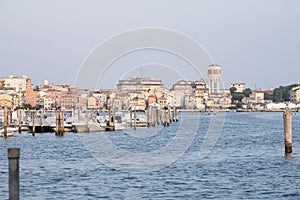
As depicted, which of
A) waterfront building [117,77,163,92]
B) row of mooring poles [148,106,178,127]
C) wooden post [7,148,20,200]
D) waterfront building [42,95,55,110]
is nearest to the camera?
wooden post [7,148,20,200]

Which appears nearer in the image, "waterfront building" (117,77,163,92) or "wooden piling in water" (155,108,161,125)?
"wooden piling in water" (155,108,161,125)

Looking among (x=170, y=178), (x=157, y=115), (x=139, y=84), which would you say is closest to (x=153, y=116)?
(x=157, y=115)

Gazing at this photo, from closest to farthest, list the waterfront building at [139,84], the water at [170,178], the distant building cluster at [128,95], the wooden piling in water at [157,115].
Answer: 1. the water at [170,178]
2. the wooden piling in water at [157,115]
3. the distant building cluster at [128,95]
4. the waterfront building at [139,84]

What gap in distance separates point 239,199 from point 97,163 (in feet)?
34.8

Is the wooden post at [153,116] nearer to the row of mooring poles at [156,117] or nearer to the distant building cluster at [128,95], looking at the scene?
the row of mooring poles at [156,117]

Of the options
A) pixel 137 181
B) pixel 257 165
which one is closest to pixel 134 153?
pixel 257 165

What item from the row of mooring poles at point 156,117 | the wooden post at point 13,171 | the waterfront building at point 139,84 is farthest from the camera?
the waterfront building at point 139,84

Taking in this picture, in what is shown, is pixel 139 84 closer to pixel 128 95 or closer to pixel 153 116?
pixel 128 95

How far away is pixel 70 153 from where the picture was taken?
115 ft

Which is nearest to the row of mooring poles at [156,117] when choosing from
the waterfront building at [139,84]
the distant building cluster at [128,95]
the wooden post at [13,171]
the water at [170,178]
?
the water at [170,178]

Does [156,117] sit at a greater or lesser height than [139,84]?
lesser

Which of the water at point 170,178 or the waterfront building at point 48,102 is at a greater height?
the waterfront building at point 48,102

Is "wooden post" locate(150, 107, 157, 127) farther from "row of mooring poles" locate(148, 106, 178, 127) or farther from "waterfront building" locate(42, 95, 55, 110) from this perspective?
"waterfront building" locate(42, 95, 55, 110)

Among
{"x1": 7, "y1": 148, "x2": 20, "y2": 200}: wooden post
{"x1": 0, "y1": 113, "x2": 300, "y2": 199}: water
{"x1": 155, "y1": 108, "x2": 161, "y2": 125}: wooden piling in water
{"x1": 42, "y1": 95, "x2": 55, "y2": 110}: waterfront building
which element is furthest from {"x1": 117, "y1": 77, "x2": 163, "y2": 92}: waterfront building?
{"x1": 7, "y1": 148, "x2": 20, "y2": 200}: wooden post
